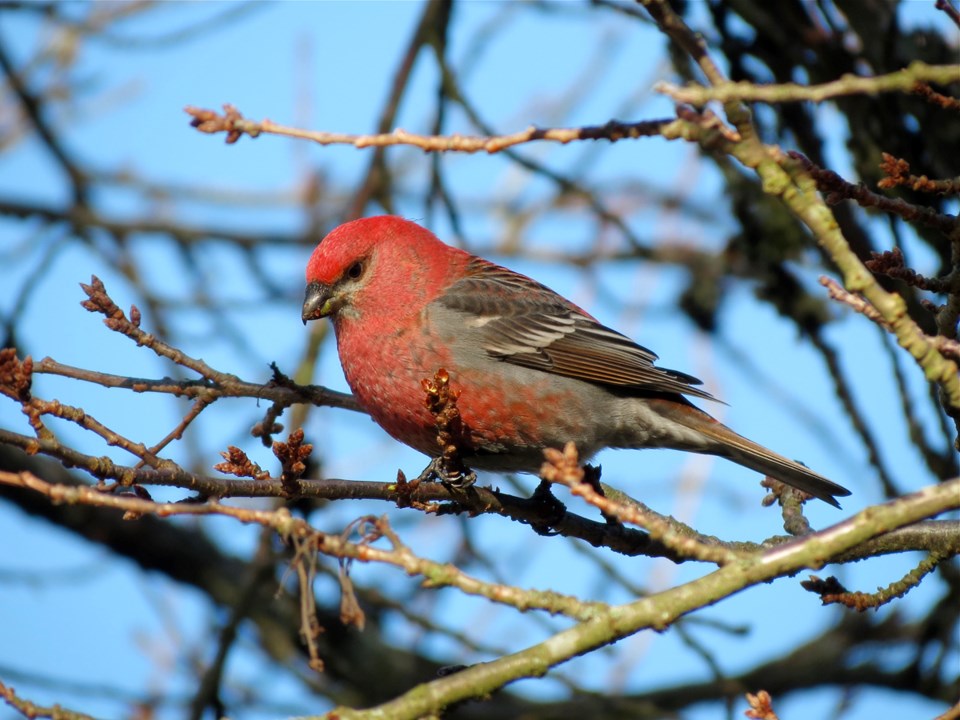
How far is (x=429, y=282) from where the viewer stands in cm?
584

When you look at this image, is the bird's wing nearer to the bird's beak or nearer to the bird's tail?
the bird's tail

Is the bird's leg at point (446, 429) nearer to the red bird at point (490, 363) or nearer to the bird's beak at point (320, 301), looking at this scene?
the red bird at point (490, 363)

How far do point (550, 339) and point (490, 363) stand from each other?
1.76ft

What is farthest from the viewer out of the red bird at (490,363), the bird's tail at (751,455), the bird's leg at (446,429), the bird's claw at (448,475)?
the red bird at (490,363)

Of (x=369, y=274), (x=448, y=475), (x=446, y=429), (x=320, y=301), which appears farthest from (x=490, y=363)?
(x=446, y=429)

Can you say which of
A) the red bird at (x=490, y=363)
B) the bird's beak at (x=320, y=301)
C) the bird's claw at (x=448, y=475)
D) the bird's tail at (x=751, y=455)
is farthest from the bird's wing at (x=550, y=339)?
the bird's claw at (x=448, y=475)

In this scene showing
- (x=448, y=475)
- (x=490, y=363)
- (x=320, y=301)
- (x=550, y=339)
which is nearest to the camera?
(x=448, y=475)

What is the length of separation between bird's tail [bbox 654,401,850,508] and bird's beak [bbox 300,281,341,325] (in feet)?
5.54

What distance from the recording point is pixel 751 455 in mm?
5391

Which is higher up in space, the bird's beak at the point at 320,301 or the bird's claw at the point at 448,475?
the bird's beak at the point at 320,301

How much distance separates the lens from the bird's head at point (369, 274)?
5.59m

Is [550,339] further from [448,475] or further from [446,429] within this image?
[446,429]

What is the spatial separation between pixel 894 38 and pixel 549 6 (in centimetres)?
199

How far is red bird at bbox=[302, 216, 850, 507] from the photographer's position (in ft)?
16.8
